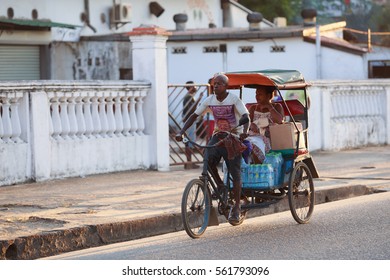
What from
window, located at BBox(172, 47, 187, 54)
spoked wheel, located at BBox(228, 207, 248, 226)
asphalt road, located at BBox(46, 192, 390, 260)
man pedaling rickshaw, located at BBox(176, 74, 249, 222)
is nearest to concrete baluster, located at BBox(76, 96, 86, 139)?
asphalt road, located at BBox(46, 192, 390, 260)

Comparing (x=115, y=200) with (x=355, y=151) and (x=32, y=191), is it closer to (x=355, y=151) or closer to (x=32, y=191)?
(x=32, y=191)

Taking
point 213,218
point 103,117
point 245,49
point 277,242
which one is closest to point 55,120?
point 103,117

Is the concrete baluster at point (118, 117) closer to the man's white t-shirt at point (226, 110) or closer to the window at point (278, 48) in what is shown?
the man's white t-shirt at point (226, 110)

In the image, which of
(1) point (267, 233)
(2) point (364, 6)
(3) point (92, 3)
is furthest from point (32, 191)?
(2) point (364, 6)

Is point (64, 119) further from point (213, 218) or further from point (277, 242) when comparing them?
point (277, 242)

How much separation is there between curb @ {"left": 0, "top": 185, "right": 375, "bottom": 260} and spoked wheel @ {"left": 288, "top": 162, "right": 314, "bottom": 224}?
1182mm

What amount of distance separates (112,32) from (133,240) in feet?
68.1

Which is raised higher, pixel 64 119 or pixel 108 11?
pixel 108 11

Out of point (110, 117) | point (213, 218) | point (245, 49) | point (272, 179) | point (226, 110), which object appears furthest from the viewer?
point (245, 49)

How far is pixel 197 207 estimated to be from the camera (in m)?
12.0

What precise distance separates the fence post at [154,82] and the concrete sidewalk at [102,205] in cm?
46

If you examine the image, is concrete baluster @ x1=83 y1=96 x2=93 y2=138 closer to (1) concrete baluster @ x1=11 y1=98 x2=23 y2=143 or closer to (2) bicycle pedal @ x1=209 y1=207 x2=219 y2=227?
(1) concrete baluster @ x1=11 y1=98 x2=23 y2=143

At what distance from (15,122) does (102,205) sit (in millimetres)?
2769

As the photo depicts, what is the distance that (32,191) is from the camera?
15453mm
